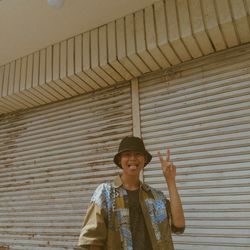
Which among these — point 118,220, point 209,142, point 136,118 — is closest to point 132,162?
point 118,220

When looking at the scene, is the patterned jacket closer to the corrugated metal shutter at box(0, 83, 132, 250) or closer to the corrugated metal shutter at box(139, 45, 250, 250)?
the corrugated metal shutter at box(139, 45, 250, 250)

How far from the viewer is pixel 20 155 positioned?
5402mm

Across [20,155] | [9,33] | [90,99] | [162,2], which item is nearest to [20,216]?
[20,155]

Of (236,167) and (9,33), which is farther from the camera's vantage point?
(9,33)

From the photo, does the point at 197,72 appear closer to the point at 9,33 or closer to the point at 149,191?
the point at 149,191

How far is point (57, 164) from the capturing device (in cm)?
490

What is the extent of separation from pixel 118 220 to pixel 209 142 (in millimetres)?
1636

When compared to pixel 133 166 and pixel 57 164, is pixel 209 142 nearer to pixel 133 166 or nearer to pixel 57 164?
pixel 133 166

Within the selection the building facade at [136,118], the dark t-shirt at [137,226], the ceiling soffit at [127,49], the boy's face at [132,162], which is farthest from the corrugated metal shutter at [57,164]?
the dark t-shirt at [137,226]

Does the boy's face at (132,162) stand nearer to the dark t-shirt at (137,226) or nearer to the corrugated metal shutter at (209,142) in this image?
the dark t-shirt at (137,226)

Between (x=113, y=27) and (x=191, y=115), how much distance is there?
1.52 meters

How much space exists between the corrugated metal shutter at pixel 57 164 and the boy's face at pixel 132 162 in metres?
1.64

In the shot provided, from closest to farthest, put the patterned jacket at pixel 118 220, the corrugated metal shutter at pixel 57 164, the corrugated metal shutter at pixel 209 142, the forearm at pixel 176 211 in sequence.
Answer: the patterned jacket at pixel 118 220 → the forearm at pixel 176 211 → the corrugated metal shutter at pixel 209 142 → the corrugated metal shutter at pixel 57 164

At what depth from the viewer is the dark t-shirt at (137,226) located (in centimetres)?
242
